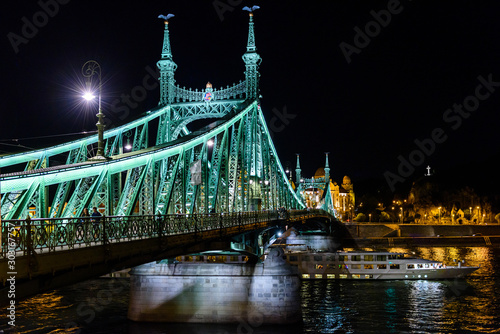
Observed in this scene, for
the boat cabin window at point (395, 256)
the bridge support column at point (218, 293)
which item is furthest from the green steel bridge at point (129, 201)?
the boat cabin window at point (395, 256)

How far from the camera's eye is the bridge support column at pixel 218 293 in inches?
1130

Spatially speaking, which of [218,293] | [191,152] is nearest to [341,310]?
[218,293]

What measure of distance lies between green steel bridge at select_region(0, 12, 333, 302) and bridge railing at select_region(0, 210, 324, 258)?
22 millimetres

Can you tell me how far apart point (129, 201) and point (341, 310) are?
1572 centimetres

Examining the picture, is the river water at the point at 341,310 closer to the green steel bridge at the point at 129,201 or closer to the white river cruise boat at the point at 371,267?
the white river cruise boat at the point at 371,267

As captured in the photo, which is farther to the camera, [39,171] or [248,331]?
[248,331]

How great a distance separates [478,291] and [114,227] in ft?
107

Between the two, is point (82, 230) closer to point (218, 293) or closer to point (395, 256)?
point (218, 293)

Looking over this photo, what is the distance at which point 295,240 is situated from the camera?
8575 cm

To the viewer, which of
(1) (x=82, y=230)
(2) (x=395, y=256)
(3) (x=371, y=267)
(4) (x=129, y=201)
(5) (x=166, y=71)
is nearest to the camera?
(1) (x=82, y=230)

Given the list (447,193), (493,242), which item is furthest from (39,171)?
(447,193)

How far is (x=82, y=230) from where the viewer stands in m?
12.9

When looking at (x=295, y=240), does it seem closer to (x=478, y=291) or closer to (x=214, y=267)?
(x=478, y=291)

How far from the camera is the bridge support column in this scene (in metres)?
28.7
